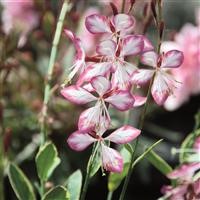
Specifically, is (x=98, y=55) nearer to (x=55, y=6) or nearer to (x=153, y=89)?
(x=153, y=89)

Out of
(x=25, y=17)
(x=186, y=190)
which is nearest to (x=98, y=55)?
(x=186, y=190)

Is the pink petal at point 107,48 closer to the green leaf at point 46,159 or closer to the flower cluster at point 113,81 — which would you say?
the flower cluster at point 113,81

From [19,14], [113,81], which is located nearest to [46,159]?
[113,81]

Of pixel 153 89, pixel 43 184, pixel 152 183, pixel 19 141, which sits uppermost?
pixel 153 89

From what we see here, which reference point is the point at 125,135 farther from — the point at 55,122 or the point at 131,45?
the point at 55,122

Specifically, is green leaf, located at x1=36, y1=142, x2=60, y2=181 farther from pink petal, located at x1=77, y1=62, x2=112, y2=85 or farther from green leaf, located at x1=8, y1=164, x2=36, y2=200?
pink petal, located at x1=77, y1=62, x2=112, y2=85

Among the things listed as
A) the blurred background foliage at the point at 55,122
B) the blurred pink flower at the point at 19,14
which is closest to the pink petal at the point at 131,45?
the blurred background foliage at the point at 55,122

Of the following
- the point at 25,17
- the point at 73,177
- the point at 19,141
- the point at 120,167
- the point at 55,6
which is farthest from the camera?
the point at 55,6

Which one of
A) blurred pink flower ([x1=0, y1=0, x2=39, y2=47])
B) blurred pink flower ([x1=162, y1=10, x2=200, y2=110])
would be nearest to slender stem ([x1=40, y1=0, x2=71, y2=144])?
blurred pink flower ([x1=162, y1=10, x2=200, y2=110])
